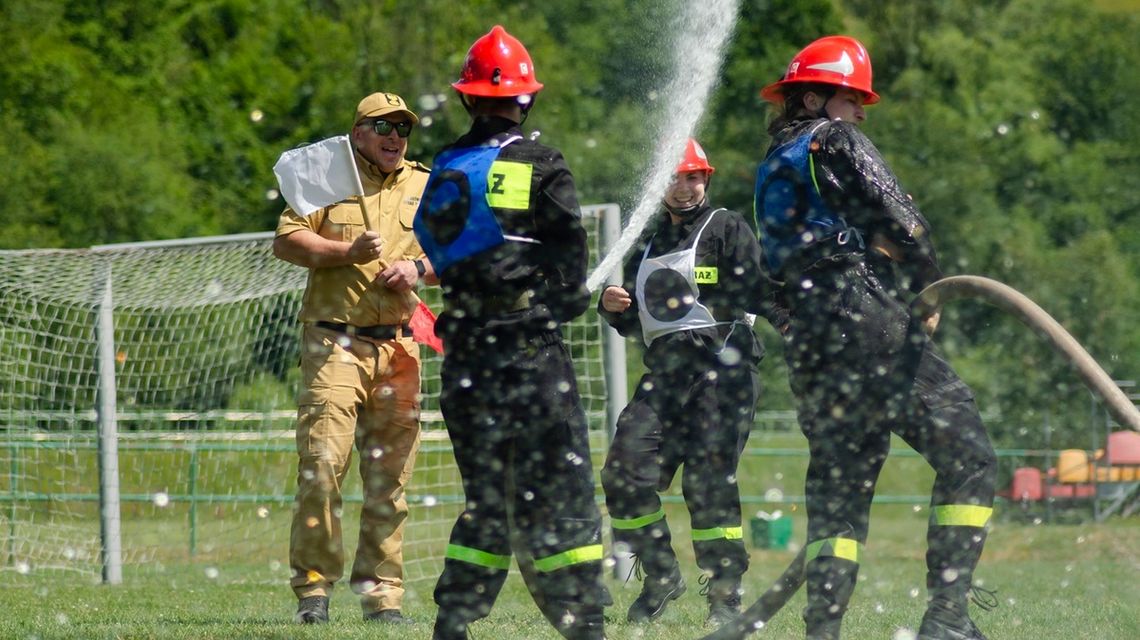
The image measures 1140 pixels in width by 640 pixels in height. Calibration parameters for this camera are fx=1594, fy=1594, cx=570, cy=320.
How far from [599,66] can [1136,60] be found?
18.0 m

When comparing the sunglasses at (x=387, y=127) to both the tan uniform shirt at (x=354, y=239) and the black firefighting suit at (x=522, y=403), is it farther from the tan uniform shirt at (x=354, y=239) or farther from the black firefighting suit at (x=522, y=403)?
the black firefighting suit at (x=522, y=403)

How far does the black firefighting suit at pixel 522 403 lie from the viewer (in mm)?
5203

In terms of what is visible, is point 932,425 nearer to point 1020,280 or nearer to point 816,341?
point 816,341

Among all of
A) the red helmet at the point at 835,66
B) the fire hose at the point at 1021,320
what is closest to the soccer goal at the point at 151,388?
the fire hose at the point at 1021,320

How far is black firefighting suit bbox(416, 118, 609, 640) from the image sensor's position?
17.1 ft

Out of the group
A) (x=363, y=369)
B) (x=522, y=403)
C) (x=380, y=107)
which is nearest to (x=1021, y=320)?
(x=522, y=403)

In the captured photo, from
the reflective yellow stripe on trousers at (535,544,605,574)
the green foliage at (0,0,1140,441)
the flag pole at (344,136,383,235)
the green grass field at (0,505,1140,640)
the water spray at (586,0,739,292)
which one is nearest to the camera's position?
the reflective yellow stripe on trousers at (535,544,605,574)

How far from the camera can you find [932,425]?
18.3ft

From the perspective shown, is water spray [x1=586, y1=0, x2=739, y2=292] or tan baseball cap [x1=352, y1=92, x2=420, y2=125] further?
water spray [x1=586, y1=0, x2=739, y2=292]

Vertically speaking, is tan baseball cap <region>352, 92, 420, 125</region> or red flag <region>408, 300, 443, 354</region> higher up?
tan baseball cap <region>352, 92, 420, 125</region>

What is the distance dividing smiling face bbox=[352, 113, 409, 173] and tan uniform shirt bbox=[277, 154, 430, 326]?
4 centimetres

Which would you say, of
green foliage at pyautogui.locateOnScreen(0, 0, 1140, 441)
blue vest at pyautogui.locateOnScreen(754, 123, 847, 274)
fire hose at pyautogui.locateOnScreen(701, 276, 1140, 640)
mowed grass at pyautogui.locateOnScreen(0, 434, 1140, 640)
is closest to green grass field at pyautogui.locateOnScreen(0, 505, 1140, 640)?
mowed grass at pyautogui.locateOnScreen(0, 434, 1140, 640)

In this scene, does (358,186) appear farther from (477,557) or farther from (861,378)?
(861,378)

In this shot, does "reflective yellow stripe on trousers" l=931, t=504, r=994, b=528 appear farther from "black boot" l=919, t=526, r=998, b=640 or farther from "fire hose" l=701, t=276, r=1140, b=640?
"fire hose" l=701, t=276, r=1140, b=640
